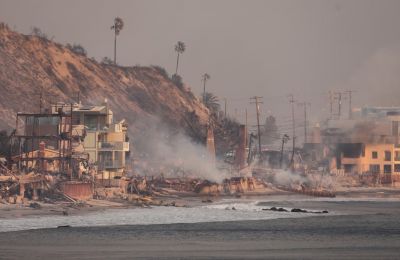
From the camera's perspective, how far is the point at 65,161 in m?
118

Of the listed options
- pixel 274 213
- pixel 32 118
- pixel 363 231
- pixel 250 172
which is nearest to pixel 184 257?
Answer: pixel 363 231

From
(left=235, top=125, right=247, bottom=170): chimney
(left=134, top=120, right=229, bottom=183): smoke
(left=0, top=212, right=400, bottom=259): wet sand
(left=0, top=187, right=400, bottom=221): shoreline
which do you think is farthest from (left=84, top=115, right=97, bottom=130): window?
(left=0, top=212, right=400, bottom=259): wet sand

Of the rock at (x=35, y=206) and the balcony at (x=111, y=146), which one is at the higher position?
the balcony at (x=111, y=146)

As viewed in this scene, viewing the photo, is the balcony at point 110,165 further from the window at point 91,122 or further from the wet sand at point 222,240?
the wet sand at point 222,240

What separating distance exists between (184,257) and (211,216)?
3856cm

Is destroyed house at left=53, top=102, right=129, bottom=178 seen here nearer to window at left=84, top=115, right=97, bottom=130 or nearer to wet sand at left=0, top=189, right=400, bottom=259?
window at left=84, top=115, right=97, bottom=130

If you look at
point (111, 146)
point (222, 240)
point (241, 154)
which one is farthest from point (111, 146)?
point (222, 240)

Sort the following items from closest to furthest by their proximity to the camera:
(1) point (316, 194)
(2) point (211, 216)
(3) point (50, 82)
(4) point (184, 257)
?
1. (4) point (184, 257)
2. (2) point (211, 216)
3. (1) point (316, 194)
4. (3) point (50, 82)

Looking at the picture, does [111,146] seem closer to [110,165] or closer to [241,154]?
[110,165]

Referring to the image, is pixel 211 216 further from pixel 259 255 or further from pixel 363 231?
pixel 259 255

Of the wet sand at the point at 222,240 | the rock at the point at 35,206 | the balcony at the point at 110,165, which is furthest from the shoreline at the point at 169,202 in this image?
the wet sand at the point at 222,240

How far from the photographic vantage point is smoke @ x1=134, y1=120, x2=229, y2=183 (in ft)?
564

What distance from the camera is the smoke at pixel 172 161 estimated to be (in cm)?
17188

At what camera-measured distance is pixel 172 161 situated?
7485 inches
